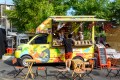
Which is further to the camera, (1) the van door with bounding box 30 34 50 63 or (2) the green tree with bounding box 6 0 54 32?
(2) the green tree with bounding box 6 0 54 32

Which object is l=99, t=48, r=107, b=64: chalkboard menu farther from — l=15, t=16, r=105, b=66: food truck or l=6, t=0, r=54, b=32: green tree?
l=6, t=0, r=54, b=32: green tree

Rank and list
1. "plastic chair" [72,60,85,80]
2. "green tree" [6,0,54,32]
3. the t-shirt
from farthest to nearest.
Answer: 1. "green tree" [6,0,54,32]
2. the t-shirt
3. "plastic chair" [72,60,85,80]

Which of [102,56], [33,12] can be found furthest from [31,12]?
[102,56]

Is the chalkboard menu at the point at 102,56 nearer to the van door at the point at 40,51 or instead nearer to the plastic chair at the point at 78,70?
the van door at the point at 40,51

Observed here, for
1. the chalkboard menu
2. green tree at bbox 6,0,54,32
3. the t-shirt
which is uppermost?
green tree at bbox 6,0,54,32

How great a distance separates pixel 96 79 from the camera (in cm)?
1513

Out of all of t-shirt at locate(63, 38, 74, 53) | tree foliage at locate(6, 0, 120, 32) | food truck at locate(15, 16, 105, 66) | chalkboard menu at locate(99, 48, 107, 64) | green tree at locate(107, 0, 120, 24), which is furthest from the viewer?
green tree at locate(107, 0, 120, 24)

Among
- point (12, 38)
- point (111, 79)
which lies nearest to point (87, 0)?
point (12, 38)

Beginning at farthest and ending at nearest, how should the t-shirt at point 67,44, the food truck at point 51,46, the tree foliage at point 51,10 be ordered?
1. the tree foliage at point 51,10
2. the food truck at point 51,46
3. the t-shirt at point 67,44

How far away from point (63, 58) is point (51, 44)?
1.01 m

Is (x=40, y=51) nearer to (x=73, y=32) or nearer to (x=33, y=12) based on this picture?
(x=73, y=32)

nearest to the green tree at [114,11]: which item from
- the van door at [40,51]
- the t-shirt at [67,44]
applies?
the van door at [40,51]

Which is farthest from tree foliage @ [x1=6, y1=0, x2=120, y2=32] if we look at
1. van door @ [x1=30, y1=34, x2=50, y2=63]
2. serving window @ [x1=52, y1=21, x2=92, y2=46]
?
van door @ [x1=30, y1=34, x2=50, y2=63]

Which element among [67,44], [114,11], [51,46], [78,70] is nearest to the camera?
[78,70]
